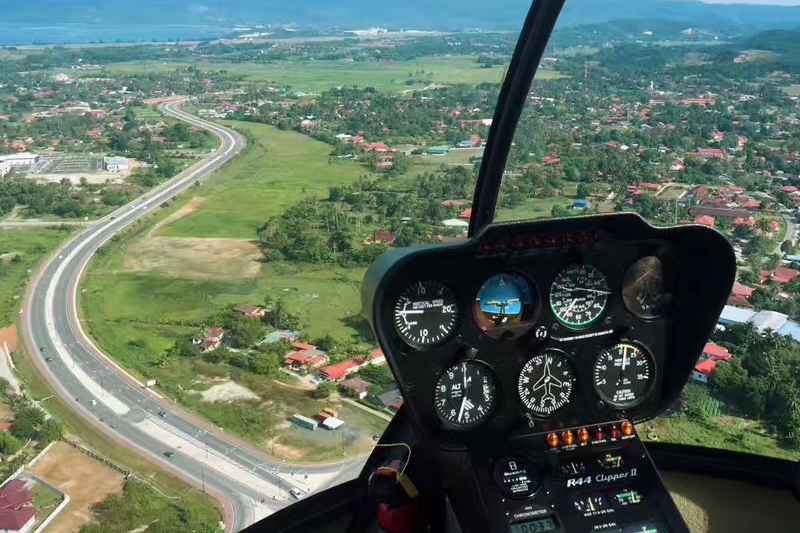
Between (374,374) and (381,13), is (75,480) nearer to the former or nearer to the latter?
(374,374)

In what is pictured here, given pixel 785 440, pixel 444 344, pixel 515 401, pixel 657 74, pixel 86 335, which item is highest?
pixel 657 74

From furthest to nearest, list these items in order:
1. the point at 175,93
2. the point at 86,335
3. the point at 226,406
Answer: the point at 175,93 → the point at 86,335 → the point at 226,406

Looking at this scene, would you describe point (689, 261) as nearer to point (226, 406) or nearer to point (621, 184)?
point (621, 184)

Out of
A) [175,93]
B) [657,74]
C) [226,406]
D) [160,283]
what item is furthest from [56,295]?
[175,93]

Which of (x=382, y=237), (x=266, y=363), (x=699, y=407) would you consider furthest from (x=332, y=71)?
(x=699, y=407)

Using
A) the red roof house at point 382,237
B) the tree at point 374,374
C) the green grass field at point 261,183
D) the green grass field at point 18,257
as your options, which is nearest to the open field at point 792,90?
the tree at point 374,374

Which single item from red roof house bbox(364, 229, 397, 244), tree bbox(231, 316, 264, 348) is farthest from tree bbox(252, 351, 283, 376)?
red roof house bbox(364, 229, 397, 244)

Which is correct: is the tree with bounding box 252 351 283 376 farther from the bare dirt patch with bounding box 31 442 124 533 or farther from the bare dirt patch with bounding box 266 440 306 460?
the bare dirt patch with bounding box 31 442 124 533
